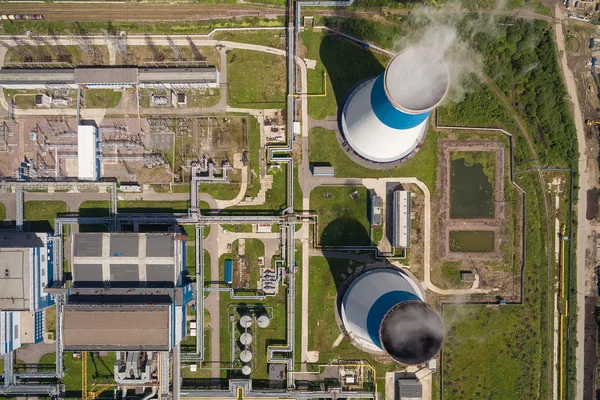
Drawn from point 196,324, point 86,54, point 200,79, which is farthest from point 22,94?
point 196,324

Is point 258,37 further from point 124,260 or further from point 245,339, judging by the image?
point 245,339

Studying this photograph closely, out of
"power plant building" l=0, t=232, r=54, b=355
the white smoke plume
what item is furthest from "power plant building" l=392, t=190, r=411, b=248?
"power plant building" l=0, t=232, r=54, b=355

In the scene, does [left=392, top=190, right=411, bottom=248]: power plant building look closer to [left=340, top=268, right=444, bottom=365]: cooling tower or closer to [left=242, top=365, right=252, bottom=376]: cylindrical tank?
[left=340, top=268, right=444, bottom=365]: cooling tower

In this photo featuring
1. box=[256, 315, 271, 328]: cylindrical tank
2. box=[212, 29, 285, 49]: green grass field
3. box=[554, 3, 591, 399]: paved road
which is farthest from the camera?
box=[554, 3, 591, 399]: paved road

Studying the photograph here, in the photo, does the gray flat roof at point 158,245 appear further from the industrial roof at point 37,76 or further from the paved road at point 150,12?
the paved road at point 150,12

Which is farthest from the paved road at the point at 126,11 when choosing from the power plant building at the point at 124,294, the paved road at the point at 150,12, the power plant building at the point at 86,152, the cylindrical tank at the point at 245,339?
the cylindrical tank at the point at 245,339

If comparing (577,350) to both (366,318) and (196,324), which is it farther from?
(196,324)

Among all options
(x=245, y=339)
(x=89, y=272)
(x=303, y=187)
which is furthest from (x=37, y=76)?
(x=245, y=339)
